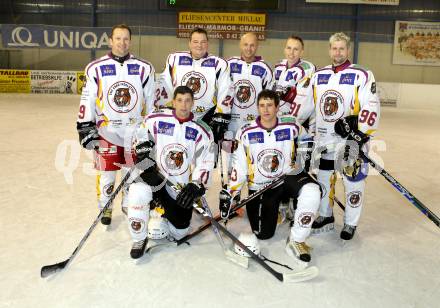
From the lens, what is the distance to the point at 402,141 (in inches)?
263

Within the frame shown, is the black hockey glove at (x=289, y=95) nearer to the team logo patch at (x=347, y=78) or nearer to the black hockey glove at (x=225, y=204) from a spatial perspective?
the team logo patch at (x=347, y=78)

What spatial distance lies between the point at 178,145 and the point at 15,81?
10354mm

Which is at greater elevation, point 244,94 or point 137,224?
point 244,94

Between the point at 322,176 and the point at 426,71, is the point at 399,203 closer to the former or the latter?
the point at 322,176

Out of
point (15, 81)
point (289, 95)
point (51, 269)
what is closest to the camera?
point (51, 269)

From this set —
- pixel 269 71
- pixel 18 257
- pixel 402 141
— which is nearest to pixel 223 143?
pixel 269 71

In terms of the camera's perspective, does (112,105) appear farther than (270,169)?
Yes

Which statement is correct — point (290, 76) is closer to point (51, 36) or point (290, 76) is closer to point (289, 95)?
point (289, 95)

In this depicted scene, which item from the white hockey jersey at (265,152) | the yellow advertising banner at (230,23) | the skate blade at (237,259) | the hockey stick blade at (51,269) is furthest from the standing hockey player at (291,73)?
the yellow advertising banner at (230,23)

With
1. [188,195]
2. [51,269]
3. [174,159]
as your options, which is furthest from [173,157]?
[51,269]

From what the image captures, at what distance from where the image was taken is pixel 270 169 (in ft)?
9.77

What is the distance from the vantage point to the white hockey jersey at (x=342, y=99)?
2.92m

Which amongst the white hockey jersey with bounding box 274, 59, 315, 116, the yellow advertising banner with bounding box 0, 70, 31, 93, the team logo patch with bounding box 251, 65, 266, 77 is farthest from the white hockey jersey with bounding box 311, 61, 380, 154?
the yellow advertising banner with bounding box 0, 70, 31, 93

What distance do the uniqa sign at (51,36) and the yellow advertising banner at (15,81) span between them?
0.71 meters
